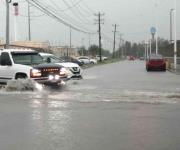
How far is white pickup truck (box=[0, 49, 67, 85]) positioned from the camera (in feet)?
70.7

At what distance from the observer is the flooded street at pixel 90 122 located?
29.7 feet

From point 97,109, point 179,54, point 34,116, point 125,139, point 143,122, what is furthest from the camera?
point 179,54

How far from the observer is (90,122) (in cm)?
1164

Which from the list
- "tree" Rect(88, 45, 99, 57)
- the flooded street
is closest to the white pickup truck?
the flooded street

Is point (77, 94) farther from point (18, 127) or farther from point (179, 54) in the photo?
point (179, 54)

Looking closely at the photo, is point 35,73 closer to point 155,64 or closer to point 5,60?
point 5,60

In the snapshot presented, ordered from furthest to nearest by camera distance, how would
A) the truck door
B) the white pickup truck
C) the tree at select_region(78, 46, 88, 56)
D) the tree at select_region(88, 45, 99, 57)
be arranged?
1. the tree at select_region(88, 45, 99, 57)
2. the tree at select_region(78, 46, 88, 56)
3. the truck door
4. the white pickup truck

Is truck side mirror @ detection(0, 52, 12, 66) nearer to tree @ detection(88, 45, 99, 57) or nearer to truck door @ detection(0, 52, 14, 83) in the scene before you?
truck door @ detection(0, 52, 14, 83)

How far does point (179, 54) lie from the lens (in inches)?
3361

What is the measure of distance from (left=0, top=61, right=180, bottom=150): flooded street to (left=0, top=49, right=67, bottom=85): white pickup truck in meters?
3.15

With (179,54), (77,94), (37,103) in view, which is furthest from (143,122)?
(179,54)

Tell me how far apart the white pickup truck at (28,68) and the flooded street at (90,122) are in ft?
10.3

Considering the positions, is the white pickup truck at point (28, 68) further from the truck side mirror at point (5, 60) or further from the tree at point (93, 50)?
the tree at point (93, 50)

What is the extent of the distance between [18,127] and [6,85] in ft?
36.2
